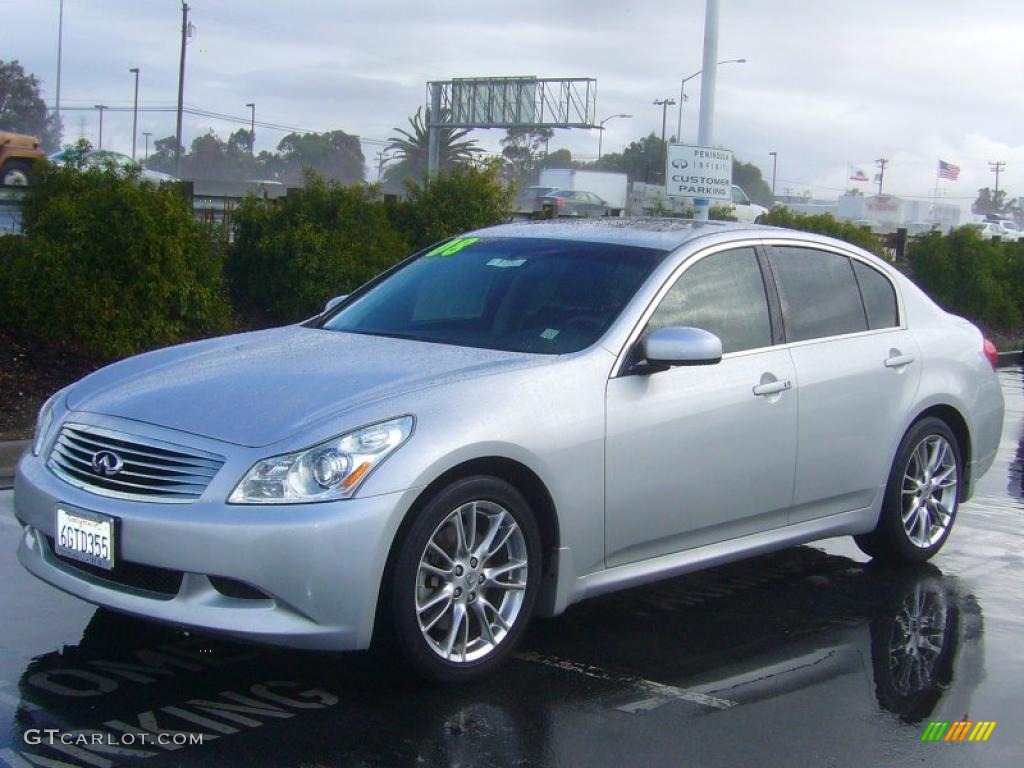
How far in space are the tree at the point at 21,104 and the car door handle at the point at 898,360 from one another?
9120 centimetres

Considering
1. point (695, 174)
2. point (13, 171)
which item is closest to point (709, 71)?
point (695, 174)

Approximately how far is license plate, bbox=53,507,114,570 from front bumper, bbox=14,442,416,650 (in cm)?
5

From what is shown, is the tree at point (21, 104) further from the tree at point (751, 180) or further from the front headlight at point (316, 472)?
the front headlight at point (316, 472)

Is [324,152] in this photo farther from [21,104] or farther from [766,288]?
[766,288]

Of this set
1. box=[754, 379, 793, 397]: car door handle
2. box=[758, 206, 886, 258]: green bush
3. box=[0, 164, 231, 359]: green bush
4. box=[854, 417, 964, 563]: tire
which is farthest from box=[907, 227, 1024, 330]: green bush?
box=[754, 379, 793, 397]: car door handle

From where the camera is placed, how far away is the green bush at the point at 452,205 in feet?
52.5

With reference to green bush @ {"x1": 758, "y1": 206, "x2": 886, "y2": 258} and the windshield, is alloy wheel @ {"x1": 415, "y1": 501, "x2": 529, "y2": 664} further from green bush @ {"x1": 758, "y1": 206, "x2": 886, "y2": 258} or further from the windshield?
green bush @ {"x1": 758, "y1": 206, "x2": 886, "y2": 258}

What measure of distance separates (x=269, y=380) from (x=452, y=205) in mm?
11127

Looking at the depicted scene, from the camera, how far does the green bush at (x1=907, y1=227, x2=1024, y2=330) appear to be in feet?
74.7

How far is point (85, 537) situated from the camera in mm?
4781

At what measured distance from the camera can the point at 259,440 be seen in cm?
463

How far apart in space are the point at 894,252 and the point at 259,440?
22.5 meters

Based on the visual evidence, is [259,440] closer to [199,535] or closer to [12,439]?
[199,535]

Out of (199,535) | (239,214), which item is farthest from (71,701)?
(239,214)
